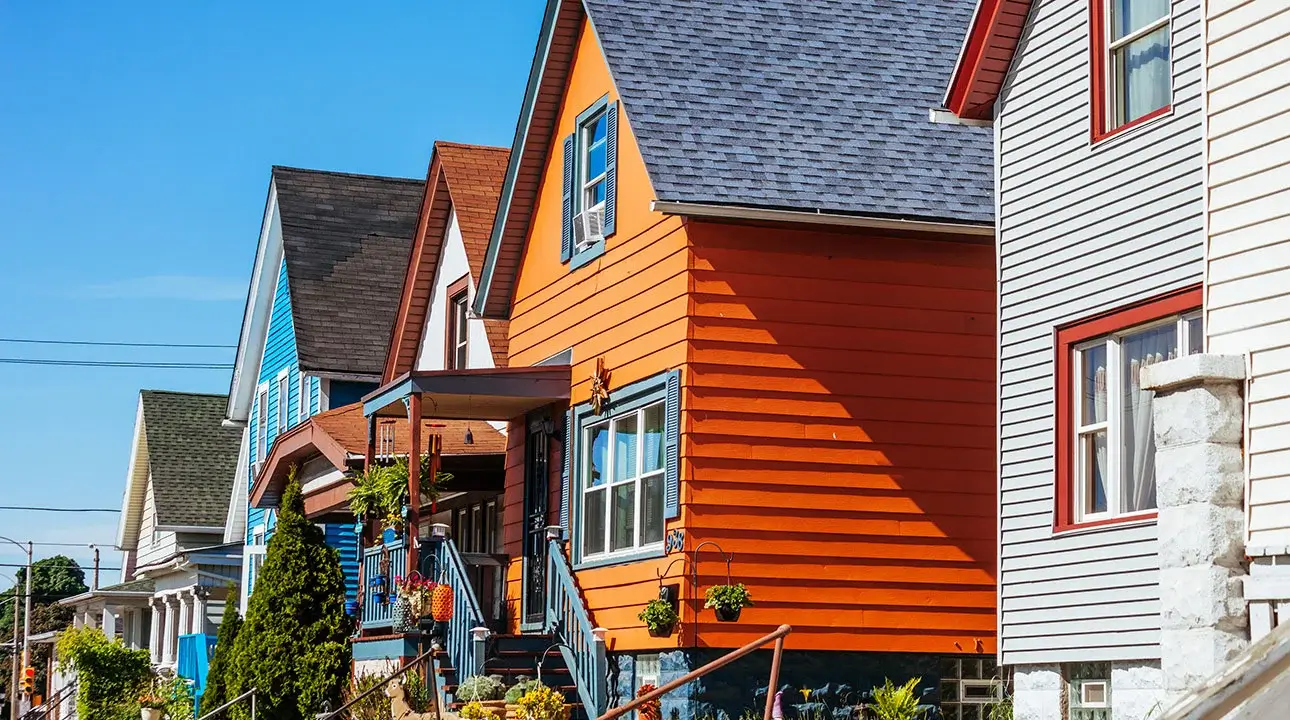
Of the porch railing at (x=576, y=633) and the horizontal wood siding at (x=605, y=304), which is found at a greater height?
the horizontal wood siding at (x=605, y=304)

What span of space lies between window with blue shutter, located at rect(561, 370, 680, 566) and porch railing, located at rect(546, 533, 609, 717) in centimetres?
35

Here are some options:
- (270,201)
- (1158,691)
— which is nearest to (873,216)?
(1158,691)

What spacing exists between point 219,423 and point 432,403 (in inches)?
1085

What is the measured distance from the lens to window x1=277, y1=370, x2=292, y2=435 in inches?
1304

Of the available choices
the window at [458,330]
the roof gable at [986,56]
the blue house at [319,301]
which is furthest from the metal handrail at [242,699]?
the roof gable at [986,56]

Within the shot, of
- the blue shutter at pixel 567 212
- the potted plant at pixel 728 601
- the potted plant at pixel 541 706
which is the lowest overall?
the potted plant at pixel 541 706

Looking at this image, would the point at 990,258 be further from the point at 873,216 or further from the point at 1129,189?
the point at 1129,189

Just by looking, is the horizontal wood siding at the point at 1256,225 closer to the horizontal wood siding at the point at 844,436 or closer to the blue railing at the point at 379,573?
the horizontal wood siding at the point at 844,436

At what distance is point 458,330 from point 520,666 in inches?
372

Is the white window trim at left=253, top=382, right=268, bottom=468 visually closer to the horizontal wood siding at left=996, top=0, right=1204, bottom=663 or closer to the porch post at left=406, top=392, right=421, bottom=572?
the porch post at left=406, top=392, right=421, bottom=572

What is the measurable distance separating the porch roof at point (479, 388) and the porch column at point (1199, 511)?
32.9 feet

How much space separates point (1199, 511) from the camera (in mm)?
10023

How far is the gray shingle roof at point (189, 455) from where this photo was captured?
1687 inches

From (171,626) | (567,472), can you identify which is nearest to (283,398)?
(171,626)
